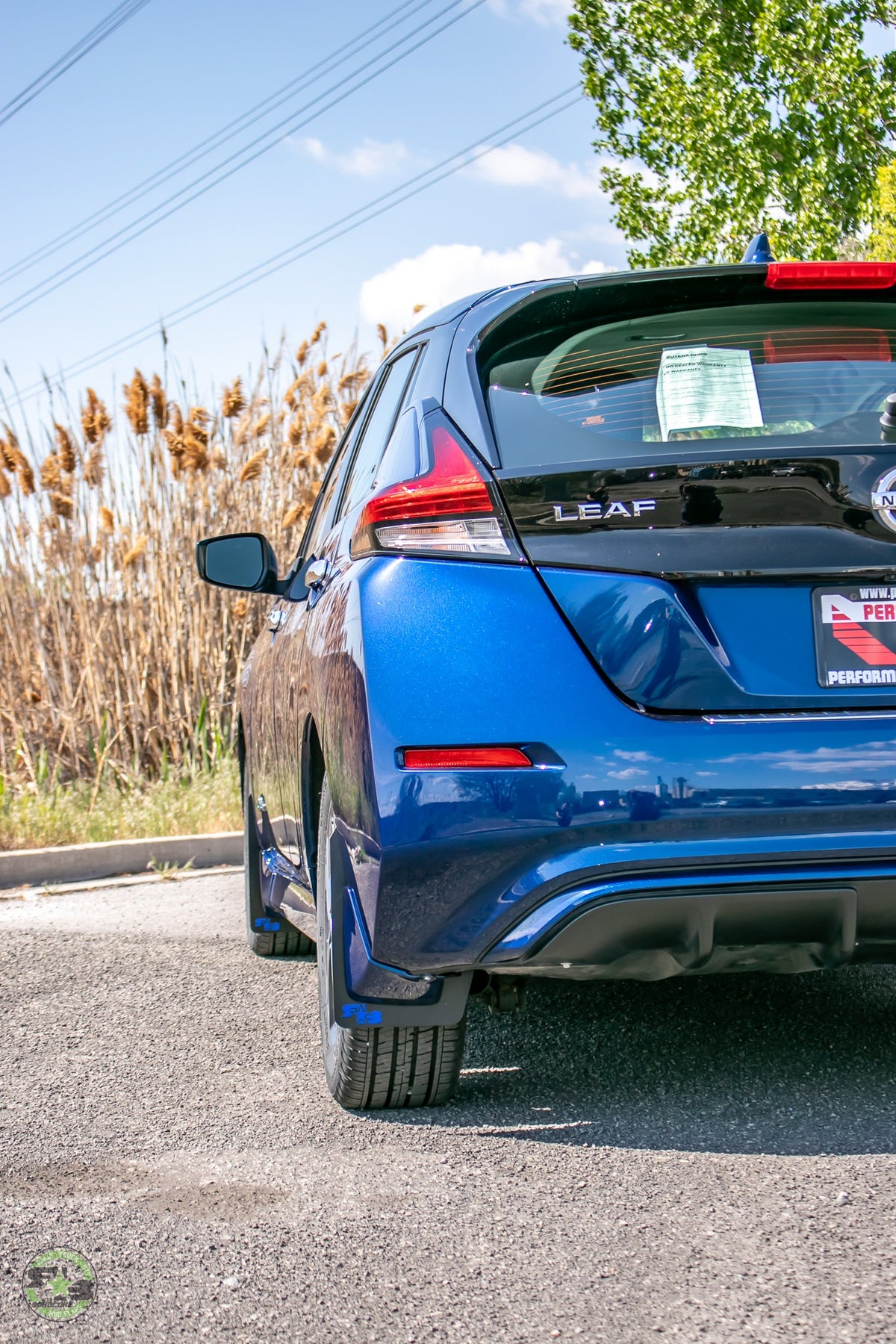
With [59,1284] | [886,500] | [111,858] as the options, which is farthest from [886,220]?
[59,1284]

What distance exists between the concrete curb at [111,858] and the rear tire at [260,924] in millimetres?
2372

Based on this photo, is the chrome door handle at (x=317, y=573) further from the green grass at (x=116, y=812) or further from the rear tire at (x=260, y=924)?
the green grass at (x=116, y=812)

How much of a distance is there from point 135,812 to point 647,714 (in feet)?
19.3

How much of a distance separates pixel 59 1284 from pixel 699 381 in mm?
2064

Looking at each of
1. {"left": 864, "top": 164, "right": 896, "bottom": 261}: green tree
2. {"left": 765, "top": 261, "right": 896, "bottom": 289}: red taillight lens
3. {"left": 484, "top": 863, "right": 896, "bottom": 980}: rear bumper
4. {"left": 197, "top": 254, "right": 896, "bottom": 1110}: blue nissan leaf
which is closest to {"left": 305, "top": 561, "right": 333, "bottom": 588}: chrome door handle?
{"left": 197, "top": 254, "right": 896, "bottom": 1110}: blue nissan leaf

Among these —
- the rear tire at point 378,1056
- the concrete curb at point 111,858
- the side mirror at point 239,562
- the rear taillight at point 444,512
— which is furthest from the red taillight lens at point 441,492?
the concrete curb at point 111,858

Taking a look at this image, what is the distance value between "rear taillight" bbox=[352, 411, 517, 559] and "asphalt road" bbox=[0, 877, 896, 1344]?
3.98ft

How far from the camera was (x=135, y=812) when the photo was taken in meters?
8.02

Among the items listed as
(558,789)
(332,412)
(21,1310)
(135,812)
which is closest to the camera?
(21,1310)

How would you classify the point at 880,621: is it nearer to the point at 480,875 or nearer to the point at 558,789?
the point at 558,789

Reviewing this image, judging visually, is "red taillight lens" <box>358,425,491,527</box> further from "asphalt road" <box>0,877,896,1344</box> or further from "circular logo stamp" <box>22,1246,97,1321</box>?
"circular logo stamp" <box>22,1246,97,1321</box>

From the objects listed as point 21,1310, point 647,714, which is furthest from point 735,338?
point 21,1310

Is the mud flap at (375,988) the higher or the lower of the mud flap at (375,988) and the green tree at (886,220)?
the lower

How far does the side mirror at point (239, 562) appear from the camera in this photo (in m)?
4.18
